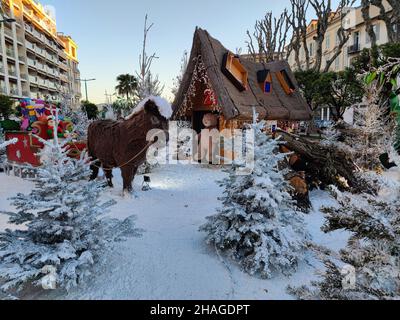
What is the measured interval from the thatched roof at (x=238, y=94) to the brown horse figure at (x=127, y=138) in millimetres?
3537

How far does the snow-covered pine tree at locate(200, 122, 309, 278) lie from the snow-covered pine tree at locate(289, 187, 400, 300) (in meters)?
0.72

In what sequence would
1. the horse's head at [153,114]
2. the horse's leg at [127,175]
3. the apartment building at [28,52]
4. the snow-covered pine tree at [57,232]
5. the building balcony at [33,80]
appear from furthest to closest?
the building balcony at [33,80] → the apartment building at [28,52] → the horse's leg at [127,175] → the horse's head at [153,114] → the snow-covered pine tree at [57,232]

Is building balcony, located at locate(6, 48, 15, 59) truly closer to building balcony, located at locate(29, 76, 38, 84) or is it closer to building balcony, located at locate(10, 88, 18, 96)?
building balcony, located at locate(10, 88, 18, 96)

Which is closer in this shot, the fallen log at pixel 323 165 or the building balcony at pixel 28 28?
the fallen log at pixel 323 165

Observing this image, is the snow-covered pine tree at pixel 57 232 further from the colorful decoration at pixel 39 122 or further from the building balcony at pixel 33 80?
the building balcony at pixel 33 80

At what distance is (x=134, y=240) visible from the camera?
342 cm

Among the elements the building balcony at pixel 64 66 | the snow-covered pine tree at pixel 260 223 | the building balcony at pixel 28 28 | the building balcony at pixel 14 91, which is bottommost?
the snow-covered pine tree at pixel 260 223

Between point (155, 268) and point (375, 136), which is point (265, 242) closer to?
point (155, 268)

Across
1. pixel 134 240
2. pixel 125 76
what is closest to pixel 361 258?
pixel 134 240

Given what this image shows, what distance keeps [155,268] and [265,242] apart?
1.26 metres

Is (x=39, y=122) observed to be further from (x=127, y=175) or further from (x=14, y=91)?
(x=14, y=91)

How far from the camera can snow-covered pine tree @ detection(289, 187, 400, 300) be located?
5.68 feet

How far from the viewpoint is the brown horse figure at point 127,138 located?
4.88 m

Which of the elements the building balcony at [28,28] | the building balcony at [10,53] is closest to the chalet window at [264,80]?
the building balcony at [10,53]
